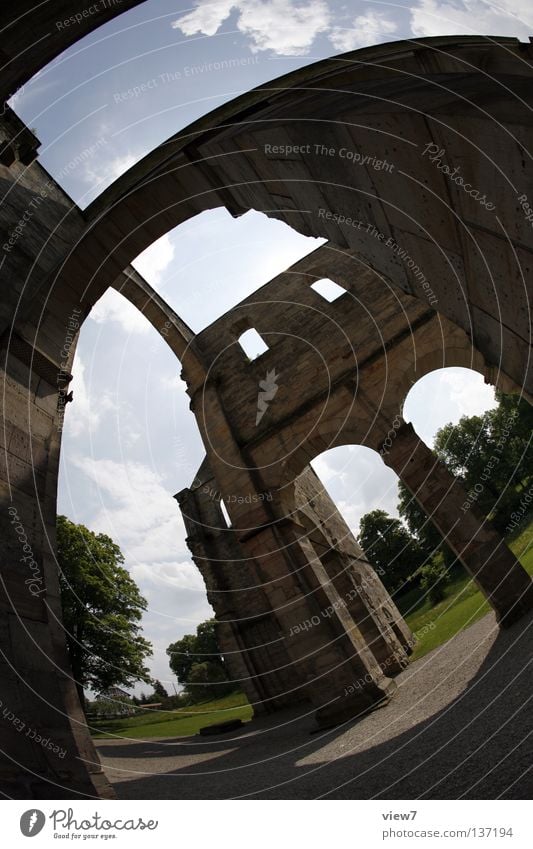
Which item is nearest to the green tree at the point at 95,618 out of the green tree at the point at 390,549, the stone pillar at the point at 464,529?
the stone pillar at the point at 464,529

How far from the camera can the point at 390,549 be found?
4147 centimetres

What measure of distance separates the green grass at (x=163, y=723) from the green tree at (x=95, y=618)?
1781 mm

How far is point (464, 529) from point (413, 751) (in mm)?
6358

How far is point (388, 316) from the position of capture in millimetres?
13359

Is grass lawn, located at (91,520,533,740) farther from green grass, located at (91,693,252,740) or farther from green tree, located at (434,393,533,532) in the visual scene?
green tree, located at (434,393,533,532)

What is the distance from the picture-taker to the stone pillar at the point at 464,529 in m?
9.54

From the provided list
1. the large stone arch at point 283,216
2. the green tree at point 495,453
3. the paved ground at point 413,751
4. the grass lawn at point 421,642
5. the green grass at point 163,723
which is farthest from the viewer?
the green tree at point 495,453

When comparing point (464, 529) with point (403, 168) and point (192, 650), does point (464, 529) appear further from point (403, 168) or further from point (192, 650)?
point (192, 650)

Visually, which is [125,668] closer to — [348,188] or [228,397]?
[228,397]

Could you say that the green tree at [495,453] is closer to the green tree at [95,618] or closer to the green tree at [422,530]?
the green tree at [422,530]

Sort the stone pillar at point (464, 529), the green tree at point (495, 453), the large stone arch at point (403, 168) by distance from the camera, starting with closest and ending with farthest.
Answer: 1. the large stone arch at point (403, 168)
2. the stone pillar at point (464, 529)
3. the green tree at point (495, 453)

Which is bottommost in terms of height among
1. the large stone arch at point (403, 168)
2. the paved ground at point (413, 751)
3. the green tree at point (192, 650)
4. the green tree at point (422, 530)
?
the paved ground at point (413, 751)

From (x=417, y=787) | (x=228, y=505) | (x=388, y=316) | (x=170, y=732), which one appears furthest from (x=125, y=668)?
(x=417, y=787)
